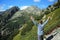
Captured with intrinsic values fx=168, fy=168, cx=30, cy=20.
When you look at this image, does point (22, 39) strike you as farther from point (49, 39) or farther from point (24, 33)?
point (49, 39)

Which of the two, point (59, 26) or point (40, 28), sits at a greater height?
point (40, 28)

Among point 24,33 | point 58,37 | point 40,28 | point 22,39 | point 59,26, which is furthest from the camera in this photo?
point 24,33

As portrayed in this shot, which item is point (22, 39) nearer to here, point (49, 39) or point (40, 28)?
point (49, 39)

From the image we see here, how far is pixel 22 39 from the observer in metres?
31.8

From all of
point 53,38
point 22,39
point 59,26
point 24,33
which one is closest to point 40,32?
point 53,38

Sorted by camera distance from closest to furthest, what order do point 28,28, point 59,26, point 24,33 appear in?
point 59,26
point 24,33
point 28,28

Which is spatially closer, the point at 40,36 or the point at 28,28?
the point at 40,36

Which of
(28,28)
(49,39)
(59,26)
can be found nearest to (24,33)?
(28,28)

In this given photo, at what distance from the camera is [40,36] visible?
1497cm

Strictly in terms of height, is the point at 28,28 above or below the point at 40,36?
below

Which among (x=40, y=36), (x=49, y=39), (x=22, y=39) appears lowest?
(x=22, y=39)

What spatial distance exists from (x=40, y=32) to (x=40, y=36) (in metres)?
0.37

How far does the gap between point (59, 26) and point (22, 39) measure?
11469mm

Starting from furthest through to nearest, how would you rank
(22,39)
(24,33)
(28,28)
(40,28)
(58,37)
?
(28,28), (24,33), (22,39), (58,37), (40,28)
